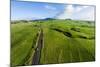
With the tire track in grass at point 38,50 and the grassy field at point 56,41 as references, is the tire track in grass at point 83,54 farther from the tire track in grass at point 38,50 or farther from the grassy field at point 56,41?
the tire track in grass at point 38,50

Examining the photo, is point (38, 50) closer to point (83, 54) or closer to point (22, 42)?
point (22, 42)

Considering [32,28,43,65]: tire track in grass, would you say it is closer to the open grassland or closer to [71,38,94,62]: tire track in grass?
the open grassland

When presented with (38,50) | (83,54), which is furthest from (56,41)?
(83,54)

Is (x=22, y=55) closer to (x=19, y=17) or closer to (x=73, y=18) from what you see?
(x=19, y=17)

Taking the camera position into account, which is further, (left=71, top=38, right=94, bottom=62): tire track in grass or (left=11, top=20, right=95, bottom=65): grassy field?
(left=71, top=38, right=94, bottom=62): tire track in grass

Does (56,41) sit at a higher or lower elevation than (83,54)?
higher

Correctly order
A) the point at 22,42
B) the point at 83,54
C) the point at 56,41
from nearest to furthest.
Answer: the point at 22,42 < the point at 56,41 < the point at 83,54

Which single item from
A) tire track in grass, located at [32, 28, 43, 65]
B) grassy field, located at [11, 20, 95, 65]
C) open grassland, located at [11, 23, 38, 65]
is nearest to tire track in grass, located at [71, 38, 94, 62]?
grassy field, located at [11, 20, 95, 65]

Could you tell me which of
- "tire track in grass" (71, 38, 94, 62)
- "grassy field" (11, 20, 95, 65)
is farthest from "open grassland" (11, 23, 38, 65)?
"tire track in grass" (71, 38, 94, 62)

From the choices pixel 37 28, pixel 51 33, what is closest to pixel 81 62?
pixel 51 33

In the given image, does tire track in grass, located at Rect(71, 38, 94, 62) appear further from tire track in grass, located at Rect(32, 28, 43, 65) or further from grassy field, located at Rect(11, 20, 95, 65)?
tire track in grass, located at Rect(32, 28, 43, 65)
